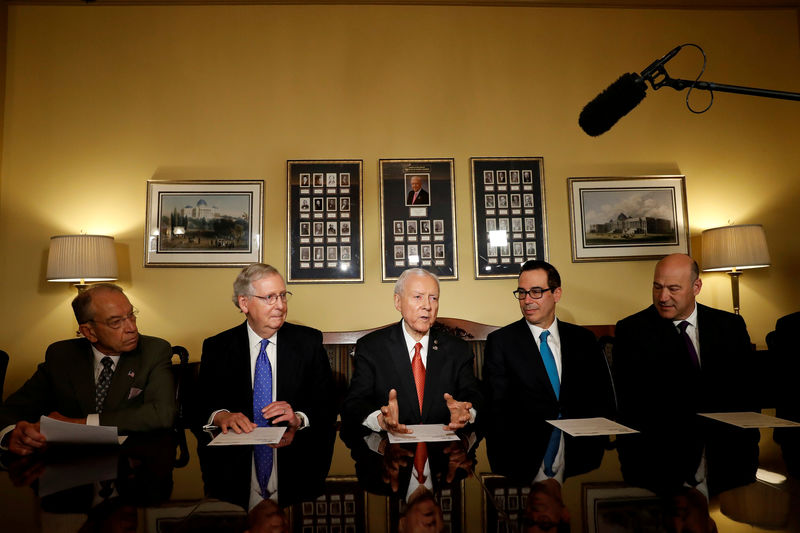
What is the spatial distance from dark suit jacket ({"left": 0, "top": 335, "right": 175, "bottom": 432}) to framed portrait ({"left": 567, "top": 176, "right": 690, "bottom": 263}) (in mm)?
3192

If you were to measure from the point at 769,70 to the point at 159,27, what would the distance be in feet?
17.1

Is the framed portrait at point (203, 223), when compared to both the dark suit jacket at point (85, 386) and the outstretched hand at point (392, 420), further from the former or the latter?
the outstretched hand at point (392, 420)

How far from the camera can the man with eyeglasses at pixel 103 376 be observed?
203cm

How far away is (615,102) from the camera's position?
64.5 inches

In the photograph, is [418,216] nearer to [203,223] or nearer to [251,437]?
[203,223]

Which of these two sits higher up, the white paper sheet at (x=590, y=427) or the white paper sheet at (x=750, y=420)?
the white paper sheet at (x=590, y=427)

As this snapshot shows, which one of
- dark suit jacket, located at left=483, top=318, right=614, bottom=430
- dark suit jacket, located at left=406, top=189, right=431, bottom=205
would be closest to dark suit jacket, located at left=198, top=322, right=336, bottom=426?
dark suit jacket, located at left=483, top=318, right=614, bottom=430

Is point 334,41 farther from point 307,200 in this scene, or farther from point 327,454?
point 327,454

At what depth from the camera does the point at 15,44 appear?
13.5 ft

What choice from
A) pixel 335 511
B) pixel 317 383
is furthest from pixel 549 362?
pixel 335 511

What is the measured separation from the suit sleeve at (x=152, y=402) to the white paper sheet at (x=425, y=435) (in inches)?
36.6

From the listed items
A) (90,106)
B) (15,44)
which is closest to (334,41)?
(90,106)

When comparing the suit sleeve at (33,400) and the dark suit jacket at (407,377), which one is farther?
the dark suit jacket at (407,377)

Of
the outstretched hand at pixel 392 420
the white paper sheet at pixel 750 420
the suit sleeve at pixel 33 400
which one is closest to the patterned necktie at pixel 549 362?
the white paper sheet at pixel 750 420
